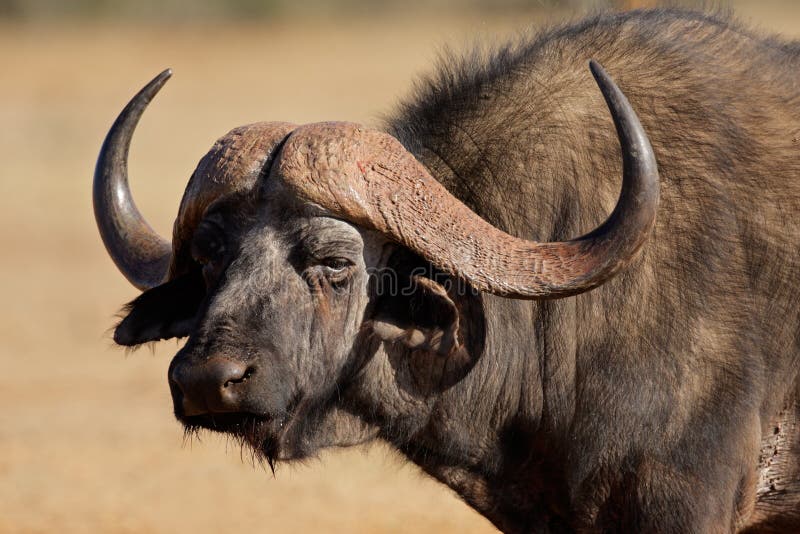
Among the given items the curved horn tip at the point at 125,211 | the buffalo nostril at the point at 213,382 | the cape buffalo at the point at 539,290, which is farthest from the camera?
the curved horn tip at the point at 125,211

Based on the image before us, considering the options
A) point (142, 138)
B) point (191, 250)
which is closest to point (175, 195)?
point (142, 138)

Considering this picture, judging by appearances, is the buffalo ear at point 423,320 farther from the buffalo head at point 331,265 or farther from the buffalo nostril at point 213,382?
the buffalo nostril at point 213,382

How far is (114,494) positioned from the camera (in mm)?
8422

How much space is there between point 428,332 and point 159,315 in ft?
3.63

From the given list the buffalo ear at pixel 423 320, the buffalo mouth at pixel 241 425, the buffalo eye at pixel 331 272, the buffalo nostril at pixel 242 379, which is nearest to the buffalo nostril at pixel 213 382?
the buffalo nostril at pixel 242 379

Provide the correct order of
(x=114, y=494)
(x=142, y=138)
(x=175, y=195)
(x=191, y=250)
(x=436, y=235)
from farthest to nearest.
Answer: (x=142, y=138)
(x=175, y=195)
(x=114, y=494)
(x=191, y=250)
(x=436, y=235)

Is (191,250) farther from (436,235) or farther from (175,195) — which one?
(175,195)

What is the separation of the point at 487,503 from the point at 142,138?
16.9 metres

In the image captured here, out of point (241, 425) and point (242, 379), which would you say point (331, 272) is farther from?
point (241, 425)

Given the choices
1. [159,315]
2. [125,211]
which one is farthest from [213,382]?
[125,211]

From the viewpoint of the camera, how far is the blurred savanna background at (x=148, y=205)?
8055mm

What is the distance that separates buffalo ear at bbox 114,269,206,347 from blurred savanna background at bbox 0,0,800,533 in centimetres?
34

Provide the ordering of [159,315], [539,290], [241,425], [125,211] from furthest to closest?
1. [125,211]
2. [159,315]
3. [241,425]
4. [539,290]

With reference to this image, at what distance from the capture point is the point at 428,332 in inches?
174
